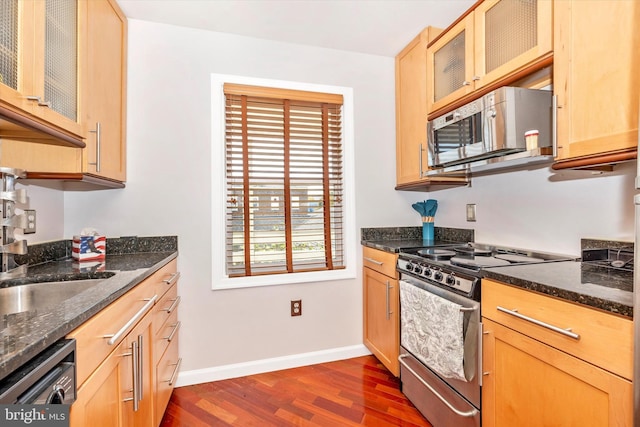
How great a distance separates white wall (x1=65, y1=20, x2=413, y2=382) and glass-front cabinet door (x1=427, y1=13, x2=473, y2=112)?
79 cm

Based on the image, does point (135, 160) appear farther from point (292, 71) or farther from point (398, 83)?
point (398, 83)

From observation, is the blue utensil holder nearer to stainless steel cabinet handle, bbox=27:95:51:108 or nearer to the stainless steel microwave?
the stainless steel microwave

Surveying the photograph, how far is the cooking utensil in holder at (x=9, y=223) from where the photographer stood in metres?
1.31

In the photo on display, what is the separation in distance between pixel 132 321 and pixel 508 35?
2.23 metres

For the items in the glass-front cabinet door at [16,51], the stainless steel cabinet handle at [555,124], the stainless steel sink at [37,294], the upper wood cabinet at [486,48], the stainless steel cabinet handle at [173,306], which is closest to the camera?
the glass-front cabinet door at [16,51]

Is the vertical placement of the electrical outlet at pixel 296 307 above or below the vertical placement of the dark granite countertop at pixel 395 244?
below

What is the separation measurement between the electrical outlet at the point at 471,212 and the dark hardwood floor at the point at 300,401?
131 centimetres

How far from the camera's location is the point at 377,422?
169 centimetres

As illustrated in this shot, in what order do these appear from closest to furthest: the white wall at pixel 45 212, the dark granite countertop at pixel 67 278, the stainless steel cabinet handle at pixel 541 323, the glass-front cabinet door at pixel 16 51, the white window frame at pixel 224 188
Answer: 1. the dark granite countertop at pixel 67 278
2. the stainless steel cabinet handle at pixel 541 323
3. the glass-front cabinet door at pixel 16 51
4. the white wall at pixel 45 212
5. the white window frame at pixel 224 188

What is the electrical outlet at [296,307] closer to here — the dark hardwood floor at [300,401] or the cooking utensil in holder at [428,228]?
the dark hardwood floor at [300,401]

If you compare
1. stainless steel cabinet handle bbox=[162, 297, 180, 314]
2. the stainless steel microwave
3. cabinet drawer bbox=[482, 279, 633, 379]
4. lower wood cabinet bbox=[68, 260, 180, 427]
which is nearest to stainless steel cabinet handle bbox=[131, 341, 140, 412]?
lower wood cabinet bbox=[68, 260, 180, 427]

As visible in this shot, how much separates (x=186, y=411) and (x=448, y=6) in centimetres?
307

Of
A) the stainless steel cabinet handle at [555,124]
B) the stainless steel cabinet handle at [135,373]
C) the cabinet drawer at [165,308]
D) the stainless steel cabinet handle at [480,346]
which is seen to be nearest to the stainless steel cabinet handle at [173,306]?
the cabinet drawer at [165,308]

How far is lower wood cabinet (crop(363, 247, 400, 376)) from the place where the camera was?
202 cm
